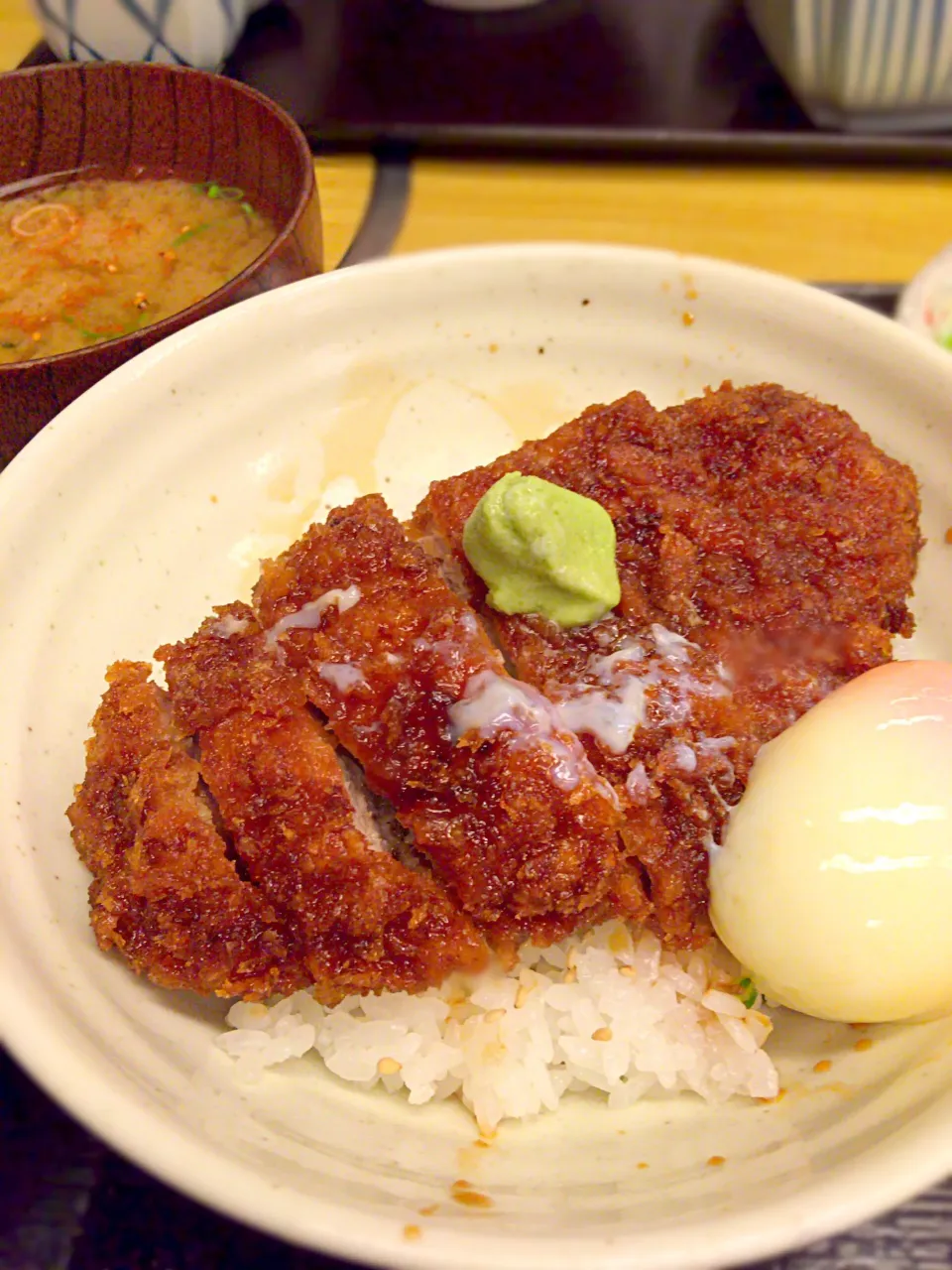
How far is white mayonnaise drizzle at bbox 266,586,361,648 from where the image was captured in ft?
5.88

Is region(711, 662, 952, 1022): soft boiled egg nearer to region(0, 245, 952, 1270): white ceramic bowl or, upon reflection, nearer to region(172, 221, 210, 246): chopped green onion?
region(0, 245, 952, 1270): white ceramic bowl

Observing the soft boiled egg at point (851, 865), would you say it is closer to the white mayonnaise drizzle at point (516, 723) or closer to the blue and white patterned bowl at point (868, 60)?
the white mayonnaise drizzle at point (516, 723)

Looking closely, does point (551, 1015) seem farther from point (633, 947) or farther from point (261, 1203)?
point (261, 1203)

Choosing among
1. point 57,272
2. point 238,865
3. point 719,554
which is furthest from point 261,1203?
point 57,272

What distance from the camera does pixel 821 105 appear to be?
3744 mm

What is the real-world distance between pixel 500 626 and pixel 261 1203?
996 millimetres

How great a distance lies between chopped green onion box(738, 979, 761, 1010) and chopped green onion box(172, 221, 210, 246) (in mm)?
2319

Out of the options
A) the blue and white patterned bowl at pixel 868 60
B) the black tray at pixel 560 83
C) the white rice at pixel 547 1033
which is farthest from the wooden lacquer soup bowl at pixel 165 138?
the blue and white patterned bowl at pixel 868 60

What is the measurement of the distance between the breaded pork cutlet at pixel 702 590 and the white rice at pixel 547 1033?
0.17 metres

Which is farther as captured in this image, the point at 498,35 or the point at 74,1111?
the point at 498,35

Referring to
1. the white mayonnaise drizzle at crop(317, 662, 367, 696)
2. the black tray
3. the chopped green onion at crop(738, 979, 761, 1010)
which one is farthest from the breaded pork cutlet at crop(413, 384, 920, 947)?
the black tray

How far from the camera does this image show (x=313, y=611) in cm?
180

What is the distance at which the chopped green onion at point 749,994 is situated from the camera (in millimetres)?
1809

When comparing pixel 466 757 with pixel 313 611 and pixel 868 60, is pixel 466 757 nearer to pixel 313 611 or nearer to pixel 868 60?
pixel 313 611
